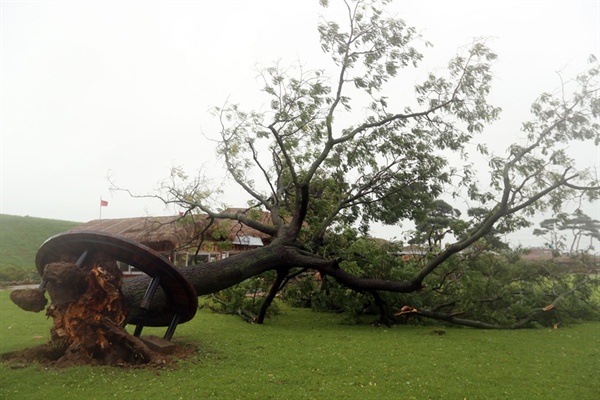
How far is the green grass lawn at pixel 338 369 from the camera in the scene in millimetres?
5324

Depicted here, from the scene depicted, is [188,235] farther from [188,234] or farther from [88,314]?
[88,314]

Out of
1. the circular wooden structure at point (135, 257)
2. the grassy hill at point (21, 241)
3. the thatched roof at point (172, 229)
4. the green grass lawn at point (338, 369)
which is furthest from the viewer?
the grassy hill at point (21, 241)

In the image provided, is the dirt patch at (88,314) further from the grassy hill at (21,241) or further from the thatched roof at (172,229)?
the grassy hill at (21,241)

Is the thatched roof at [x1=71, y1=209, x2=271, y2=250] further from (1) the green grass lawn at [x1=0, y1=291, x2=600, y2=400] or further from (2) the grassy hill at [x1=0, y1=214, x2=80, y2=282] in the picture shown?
(2) the grassy hill at [x1=0, y1=214, x2=80, y2=282]

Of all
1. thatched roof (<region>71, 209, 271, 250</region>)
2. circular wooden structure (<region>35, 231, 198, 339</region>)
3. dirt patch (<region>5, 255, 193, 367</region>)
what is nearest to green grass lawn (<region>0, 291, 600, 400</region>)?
dirt patch (<region>5, 255, 193, 367</region>)

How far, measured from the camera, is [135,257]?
6414mm

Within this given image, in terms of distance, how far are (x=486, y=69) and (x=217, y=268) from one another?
21.0 ft

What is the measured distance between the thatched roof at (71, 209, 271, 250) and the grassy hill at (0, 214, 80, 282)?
380 centimetres

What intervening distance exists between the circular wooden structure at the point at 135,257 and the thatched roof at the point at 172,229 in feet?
0.76

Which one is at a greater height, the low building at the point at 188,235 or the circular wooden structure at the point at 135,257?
the low building at the point at 188,235

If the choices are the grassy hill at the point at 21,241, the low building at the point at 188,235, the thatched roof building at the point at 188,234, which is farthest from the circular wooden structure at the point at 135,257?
the grassy hill at the point at 21,241

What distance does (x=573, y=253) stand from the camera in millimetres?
13438

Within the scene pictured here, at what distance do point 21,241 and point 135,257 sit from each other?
31280 millimetres

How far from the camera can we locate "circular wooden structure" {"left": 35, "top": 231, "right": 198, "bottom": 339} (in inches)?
243
